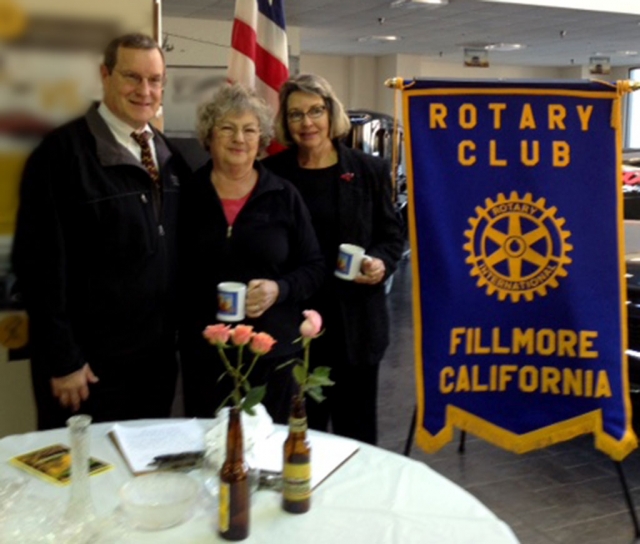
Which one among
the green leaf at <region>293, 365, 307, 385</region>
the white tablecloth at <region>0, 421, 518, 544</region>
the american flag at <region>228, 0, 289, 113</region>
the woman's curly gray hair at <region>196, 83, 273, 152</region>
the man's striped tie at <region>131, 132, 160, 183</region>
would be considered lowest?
the white tablecloth at <region>0, 421, 518, 544</region>

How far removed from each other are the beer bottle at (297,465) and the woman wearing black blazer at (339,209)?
2.90ft

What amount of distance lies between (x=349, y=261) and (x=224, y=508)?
0.96 metres

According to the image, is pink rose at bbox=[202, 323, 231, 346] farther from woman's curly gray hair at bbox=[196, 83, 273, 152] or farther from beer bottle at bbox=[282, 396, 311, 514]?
woman's curly gray hair at bbox=[196, 83, 273, 152]

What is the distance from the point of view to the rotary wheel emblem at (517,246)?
227 cm

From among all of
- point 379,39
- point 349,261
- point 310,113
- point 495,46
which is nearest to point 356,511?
point 349,261

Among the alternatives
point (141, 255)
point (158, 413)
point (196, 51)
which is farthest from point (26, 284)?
point (196, 51)

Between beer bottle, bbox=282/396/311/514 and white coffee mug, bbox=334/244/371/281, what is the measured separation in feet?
2.60

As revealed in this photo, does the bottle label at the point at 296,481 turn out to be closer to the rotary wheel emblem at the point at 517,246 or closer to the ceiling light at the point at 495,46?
the rotary wheel emblem at the point at 517,246

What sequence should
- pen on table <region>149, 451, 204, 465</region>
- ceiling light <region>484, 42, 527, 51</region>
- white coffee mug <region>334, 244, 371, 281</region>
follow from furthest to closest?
1. ceiling light <region>484, 42, 527, 51</region>
2. white coffee mug <region>334, 244, 371, 281</region>
3. pen on table <region>149, 451, 204, 465</region>

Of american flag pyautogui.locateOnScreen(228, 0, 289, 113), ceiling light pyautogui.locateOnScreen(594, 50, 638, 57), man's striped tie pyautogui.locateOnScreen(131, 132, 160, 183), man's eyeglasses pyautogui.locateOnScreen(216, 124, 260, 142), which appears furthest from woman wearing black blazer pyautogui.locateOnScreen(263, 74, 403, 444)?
ceiling light pyautogui.locateOnScreen(594, 50, 638, 57)

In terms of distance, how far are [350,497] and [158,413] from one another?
83 cm

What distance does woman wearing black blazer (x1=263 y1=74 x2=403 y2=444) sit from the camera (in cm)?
223

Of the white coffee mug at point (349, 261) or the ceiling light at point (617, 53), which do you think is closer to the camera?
the white coffee mug at point (349, 261)

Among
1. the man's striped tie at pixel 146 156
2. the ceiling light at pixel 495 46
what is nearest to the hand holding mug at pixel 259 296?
the man's striped tie at pixel 146 156
